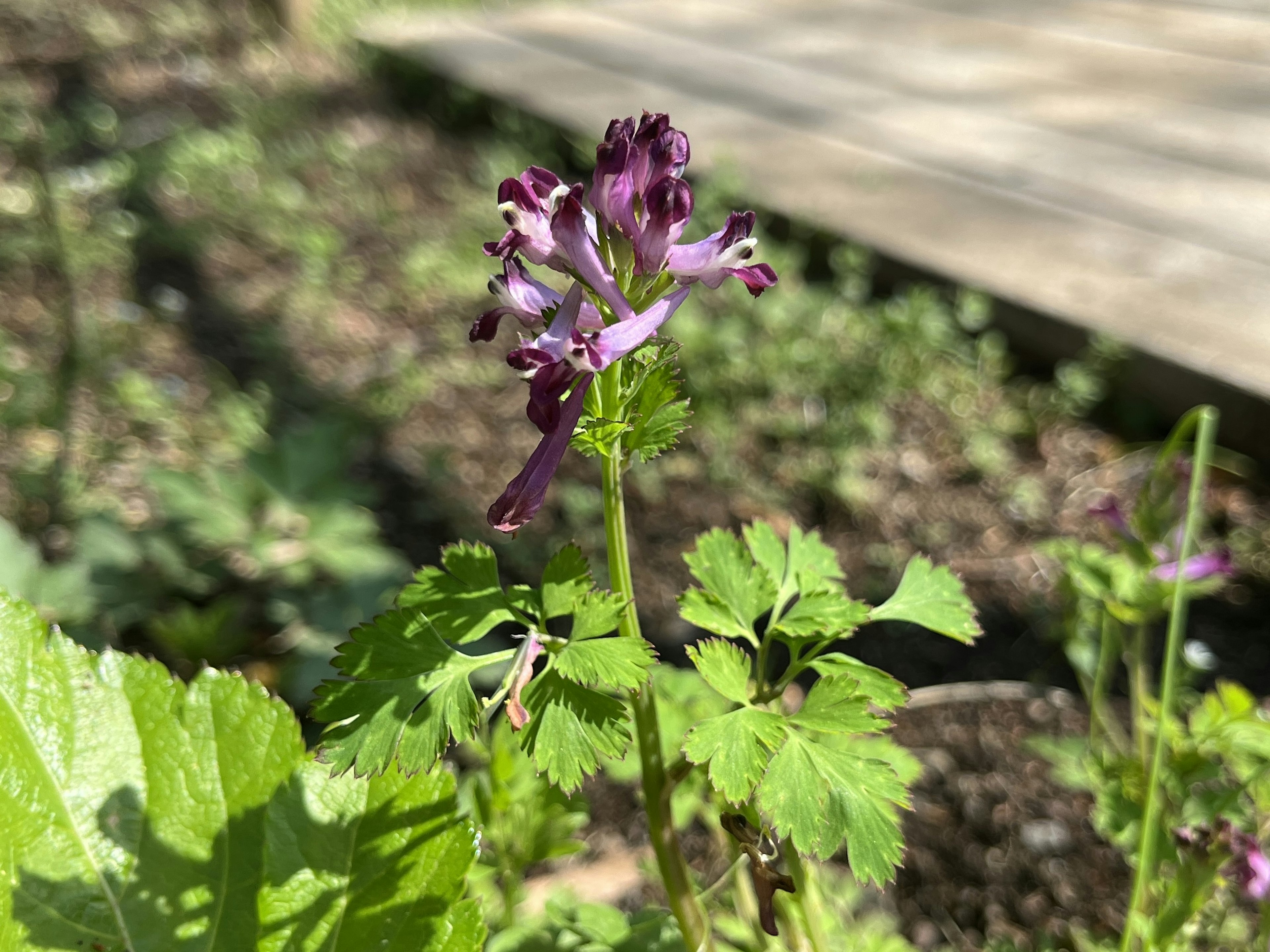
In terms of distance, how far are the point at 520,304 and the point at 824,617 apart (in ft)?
1.28

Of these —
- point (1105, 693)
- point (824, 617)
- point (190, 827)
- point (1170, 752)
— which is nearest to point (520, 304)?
point (824, 617)

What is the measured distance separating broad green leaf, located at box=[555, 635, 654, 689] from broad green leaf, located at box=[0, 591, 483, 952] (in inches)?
9.2

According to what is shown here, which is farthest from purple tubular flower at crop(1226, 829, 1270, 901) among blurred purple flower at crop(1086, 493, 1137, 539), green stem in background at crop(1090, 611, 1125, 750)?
blurred purple flower at crop(1086, 493, 1137, 539)

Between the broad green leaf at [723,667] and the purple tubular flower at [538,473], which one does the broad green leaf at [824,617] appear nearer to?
the broad green leaf at [723,667]

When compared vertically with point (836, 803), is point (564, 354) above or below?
above

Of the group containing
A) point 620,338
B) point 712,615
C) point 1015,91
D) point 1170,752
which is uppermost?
point 620,338

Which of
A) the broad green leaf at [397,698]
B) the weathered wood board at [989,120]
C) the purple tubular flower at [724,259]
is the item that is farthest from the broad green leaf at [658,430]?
the weathered wood board at [989,120]

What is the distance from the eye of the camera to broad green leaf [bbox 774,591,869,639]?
766mm

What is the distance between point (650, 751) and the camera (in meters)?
0.78

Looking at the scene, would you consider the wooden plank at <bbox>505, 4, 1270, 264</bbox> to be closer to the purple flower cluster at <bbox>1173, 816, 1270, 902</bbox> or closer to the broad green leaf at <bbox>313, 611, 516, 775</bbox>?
the purple flower cluster at <bbox>1173, 816, 1270, 902</bbox>

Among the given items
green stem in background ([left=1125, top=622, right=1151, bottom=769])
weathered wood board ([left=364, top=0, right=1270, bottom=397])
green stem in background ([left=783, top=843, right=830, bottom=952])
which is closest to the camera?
green stem in background ([left=783, top=843, right=830, bottom=952])

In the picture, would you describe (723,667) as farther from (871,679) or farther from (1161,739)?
(1161,739)

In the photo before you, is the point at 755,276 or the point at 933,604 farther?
the point at 933,604

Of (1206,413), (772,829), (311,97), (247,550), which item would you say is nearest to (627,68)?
(311,97)
